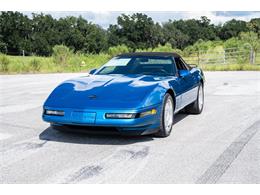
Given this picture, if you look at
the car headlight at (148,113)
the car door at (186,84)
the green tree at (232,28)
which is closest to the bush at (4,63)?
the car door at (186,84)

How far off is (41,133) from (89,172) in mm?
2088

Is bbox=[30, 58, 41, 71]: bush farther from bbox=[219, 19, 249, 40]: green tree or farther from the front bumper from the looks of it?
bbox=[219, 19, 249, 40]: green tree

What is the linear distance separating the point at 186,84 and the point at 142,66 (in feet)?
2.81

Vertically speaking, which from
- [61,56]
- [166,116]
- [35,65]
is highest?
[166,116]

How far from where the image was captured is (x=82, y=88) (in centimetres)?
547

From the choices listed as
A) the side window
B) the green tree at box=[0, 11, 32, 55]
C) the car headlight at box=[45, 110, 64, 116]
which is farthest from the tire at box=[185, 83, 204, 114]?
the green tree at box=[0, 11, 32, 55]

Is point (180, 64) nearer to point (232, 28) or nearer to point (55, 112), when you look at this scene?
point (55, 112)

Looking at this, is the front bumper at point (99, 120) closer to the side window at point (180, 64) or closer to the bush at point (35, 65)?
the side window at point (180, 64)

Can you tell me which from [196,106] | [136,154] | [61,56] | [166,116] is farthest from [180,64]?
[61,56]

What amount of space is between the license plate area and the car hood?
0.09 m

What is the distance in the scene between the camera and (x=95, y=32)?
252ft
